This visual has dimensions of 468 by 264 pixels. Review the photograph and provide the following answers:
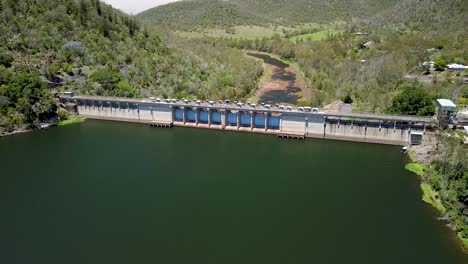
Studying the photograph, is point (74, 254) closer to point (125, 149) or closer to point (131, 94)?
point (125, 149)

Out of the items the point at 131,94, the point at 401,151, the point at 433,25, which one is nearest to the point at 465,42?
the point at 433,25

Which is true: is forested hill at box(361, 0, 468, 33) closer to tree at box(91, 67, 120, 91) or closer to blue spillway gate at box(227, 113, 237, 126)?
blue spillway gate at box(227, 113, 237, 126)

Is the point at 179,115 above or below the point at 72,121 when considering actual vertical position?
above

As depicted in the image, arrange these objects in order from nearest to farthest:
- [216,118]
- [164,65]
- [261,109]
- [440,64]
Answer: [261,109]
[216,118]
[440,64]
[164,65]

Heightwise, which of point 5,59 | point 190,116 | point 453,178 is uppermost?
point 5,59

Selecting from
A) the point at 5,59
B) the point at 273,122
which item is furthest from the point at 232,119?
the point at 5,59

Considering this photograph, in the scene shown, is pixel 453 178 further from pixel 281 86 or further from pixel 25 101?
pixel 25 101

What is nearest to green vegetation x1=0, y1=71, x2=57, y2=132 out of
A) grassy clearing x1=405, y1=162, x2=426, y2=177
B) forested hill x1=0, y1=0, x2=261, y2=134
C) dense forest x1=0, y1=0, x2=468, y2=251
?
forested hill x1=0, y1=0, x2=261, y2=134
